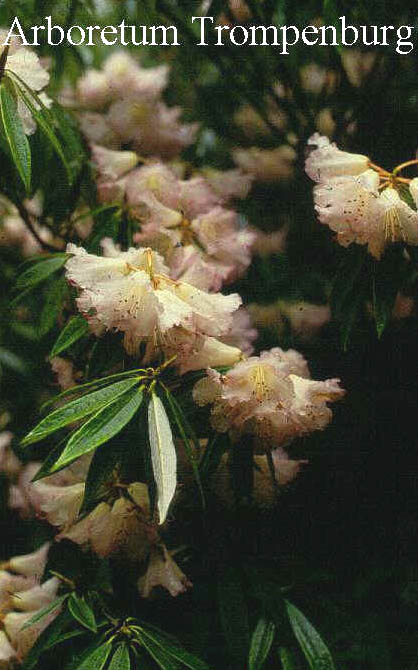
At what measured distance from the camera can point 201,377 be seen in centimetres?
91

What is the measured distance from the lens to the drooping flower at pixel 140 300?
0.86 metres

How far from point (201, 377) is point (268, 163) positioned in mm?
924

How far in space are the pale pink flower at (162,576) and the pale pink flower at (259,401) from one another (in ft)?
0.63

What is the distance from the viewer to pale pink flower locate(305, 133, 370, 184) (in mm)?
958

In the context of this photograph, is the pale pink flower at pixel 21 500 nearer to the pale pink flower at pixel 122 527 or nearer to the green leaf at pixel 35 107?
the pale pink flower at pixel 122 527

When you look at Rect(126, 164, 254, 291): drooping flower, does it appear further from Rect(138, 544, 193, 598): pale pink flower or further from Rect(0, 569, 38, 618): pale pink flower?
Rect(0, 569, 38, 618): pale pink flower

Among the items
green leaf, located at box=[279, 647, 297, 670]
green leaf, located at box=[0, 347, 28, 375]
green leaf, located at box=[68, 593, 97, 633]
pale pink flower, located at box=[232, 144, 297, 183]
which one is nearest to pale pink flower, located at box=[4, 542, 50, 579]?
green leaf, located at box=[68, 593, 97, 633]

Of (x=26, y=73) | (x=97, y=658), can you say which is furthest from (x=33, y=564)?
(x=26, y=73)

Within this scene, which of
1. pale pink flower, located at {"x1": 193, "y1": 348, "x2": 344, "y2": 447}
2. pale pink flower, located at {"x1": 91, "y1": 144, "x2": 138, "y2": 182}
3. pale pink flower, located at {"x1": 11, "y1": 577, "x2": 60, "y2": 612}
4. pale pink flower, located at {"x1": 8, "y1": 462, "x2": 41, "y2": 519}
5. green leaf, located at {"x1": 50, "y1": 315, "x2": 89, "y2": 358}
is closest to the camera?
pale pink flower, located at {"x1": 193, "y1": 348, "x2": 344, "y2": 447}

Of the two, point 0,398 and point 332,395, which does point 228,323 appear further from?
point 0,398

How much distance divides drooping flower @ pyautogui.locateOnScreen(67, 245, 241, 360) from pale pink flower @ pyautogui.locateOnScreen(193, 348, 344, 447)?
0.19 feet

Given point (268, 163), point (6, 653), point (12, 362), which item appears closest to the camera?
point (6, 653)

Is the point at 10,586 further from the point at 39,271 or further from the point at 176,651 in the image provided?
the point at 39,271

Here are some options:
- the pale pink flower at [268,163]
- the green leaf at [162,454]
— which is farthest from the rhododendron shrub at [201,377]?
the pale pink flower at [268,163]
